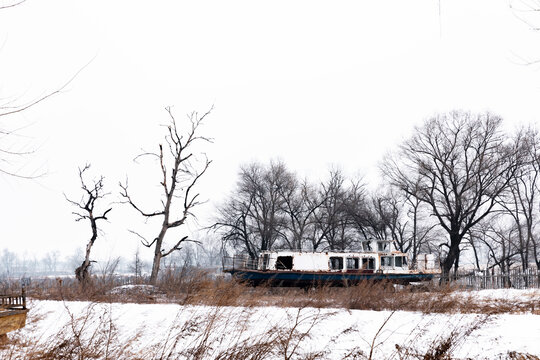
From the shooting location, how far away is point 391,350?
682cm

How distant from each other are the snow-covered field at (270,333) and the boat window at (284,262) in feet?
40.8

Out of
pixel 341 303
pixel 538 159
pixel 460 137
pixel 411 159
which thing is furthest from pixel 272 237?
pixel 341 303

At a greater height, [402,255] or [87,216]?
[87,216]

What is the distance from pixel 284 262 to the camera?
936 inches

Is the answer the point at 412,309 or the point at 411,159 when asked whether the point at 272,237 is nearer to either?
the point at 411,159

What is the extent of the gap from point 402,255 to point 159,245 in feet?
43.3

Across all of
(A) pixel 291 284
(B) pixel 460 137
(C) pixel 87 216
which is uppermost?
(B) pixel 460 137

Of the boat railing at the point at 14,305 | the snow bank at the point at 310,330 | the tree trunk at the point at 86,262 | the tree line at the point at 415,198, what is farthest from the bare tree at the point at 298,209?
the boat railing at the point at 14,305

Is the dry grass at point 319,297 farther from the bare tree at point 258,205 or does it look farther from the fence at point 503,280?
the bare tree at point 258,205

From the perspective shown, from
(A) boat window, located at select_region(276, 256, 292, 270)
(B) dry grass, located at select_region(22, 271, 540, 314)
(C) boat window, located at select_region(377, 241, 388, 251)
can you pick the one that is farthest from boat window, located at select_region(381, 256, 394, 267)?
(B) dry grass, located at select_region(22, 271, 540, 314)

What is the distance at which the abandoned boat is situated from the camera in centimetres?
2230

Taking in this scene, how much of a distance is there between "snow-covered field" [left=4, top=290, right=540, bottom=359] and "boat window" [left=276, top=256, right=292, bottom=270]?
12443mm

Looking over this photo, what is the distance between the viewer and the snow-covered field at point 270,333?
16.4 feet

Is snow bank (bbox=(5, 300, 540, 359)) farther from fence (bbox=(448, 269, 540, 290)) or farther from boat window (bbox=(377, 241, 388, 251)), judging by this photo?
fence (bbox=(448, 269, 540, 290))
